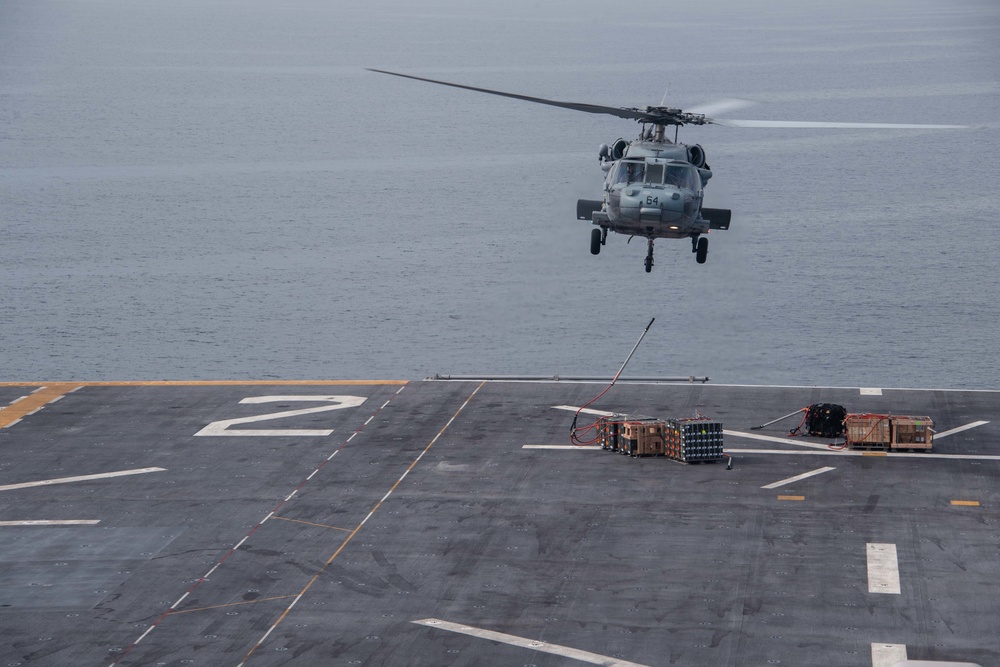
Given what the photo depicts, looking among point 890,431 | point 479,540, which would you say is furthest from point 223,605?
point 890,431

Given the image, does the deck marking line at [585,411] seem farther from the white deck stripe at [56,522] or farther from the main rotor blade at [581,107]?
the white deck stripe at [56,522]

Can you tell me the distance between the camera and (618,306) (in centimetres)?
10675

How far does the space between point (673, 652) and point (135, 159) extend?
467 ft

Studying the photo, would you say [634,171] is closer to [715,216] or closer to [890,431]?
Result: [715,216]

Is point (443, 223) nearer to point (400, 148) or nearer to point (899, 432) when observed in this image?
point (400, 148)

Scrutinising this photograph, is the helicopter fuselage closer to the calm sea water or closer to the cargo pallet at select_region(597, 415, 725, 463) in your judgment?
the calm sea water

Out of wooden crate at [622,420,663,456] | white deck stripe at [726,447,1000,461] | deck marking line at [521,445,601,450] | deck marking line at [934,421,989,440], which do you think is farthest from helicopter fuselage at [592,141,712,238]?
deck marking line at [934,421,989,440]

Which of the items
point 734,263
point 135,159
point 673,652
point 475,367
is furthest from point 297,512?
point 135,159

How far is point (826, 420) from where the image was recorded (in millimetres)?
54906

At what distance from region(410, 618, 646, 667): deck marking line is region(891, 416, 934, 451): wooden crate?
2146cm

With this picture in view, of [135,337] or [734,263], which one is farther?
[734,263]

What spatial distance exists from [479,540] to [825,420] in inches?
690

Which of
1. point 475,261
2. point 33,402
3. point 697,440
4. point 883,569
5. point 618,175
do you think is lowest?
point 33,402

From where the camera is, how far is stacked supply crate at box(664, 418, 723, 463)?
170ft
